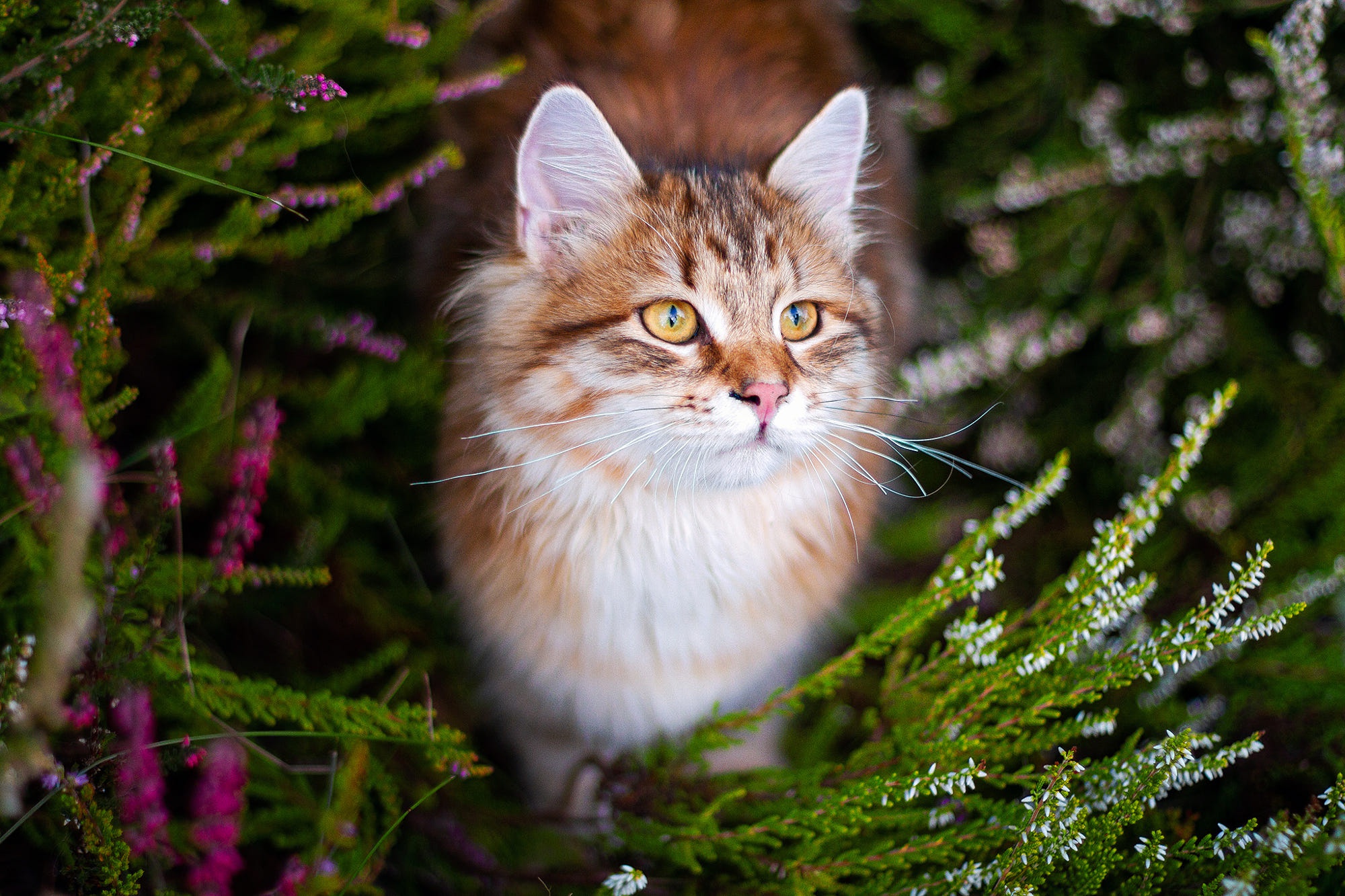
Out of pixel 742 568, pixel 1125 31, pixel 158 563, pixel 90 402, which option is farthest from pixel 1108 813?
pixel 1125 31

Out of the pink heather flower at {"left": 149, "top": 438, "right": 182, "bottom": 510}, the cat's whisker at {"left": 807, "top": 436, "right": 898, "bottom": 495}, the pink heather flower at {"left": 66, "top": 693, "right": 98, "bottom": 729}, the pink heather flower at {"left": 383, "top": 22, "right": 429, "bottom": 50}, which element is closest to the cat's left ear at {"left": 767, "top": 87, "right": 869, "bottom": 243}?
the cat's whisker at {"left": 807, "top": 436, "right": 898, "bottom": 495}

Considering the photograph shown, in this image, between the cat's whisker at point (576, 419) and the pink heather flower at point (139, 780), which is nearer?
the pink heather flower at point (139, 780)

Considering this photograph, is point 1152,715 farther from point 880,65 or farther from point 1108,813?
point 880,65

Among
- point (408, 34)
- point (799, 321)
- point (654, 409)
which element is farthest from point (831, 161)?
point (408, 34)

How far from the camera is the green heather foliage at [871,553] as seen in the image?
1.01 meters

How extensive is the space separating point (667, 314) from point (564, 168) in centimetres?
27

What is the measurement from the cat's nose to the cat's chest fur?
8.1 inches

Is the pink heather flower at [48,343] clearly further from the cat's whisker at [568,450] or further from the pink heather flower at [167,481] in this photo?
the cat's whisker at [568,450]

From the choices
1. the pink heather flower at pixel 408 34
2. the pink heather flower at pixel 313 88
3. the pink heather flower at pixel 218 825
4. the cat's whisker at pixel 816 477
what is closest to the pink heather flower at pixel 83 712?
the pink heather flower at pixel 218 825

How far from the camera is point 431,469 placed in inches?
68.4

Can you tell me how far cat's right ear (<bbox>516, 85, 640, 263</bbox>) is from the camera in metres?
1.11

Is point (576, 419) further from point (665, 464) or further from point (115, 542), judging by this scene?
point (115, 542)

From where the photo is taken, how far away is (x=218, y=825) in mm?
938

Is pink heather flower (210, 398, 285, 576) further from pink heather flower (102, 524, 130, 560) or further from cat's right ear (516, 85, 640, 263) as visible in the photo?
cat's right ear (516, 85, 640, 263)
